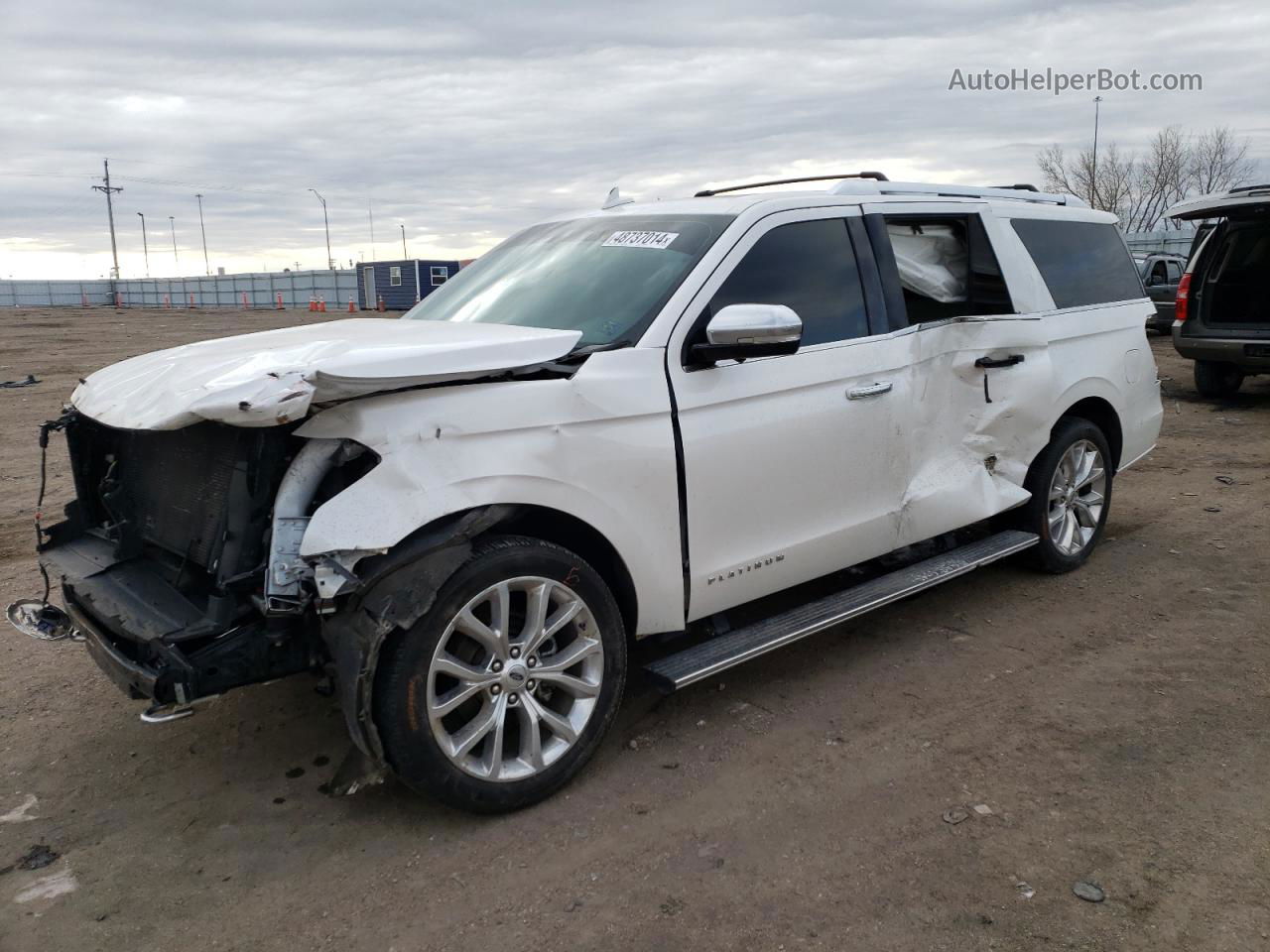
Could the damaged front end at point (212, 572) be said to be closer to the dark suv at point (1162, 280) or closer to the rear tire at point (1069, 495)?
the rear tire at point (1069, 495)

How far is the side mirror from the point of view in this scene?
3.55 meters

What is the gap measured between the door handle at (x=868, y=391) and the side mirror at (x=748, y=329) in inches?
25.3

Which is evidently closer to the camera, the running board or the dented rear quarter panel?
the dented rear quarter panel

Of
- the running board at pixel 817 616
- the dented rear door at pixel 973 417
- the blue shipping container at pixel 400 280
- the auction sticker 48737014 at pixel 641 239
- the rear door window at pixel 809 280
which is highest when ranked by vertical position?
the blue shipping container at pixel 400 280

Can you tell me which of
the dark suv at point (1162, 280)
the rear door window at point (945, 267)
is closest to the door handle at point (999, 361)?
the rear door window at point (945, 267)

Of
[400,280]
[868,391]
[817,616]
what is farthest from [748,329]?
[400,280]

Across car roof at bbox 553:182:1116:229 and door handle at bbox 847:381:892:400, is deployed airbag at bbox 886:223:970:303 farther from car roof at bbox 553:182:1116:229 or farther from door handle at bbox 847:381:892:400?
door handle at bbox 847:381:892:400

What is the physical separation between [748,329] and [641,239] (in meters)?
0.89

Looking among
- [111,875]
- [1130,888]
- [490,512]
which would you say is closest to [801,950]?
[1130,888]

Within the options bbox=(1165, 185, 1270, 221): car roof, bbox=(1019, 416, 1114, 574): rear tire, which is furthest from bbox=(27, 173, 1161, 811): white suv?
bbox=(1165, 185, 1270, 221): car roof

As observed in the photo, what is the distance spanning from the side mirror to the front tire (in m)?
0.91

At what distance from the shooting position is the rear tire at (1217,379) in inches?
483

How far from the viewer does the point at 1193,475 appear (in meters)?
8.30

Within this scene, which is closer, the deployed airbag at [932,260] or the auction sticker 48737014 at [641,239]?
the auction sticker 48737014 at [641,239]
